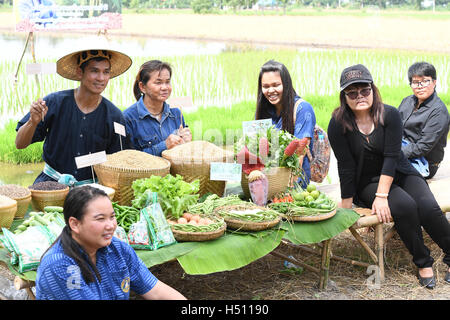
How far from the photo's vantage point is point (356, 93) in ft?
11.4

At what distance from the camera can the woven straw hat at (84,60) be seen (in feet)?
11.3

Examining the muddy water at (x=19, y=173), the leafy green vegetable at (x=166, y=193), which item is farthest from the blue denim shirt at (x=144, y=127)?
the muddy water at (x=19, y=173)

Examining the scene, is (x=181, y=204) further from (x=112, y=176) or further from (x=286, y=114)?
(x=286, y=114)

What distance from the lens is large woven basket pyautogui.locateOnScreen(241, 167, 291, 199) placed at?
11.0ft

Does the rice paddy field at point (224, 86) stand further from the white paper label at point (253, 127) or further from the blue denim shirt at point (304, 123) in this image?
the white paper label at point (253, 127)

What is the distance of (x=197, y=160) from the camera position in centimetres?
334

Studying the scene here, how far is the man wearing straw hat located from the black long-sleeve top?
50.8 inches

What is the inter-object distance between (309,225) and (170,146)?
972mm

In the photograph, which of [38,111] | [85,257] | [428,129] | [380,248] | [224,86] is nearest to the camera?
[85,257]

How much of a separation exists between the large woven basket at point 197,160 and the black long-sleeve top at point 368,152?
68cm

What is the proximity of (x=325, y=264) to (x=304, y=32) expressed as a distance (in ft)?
80.3

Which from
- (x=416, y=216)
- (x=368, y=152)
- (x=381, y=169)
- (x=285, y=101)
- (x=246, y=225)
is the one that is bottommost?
(x=416, y=216)

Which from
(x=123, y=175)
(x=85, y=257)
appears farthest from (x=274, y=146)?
(x=85, y=257)

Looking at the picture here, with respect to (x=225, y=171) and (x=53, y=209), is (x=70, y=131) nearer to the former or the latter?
(x=53, y=209)
